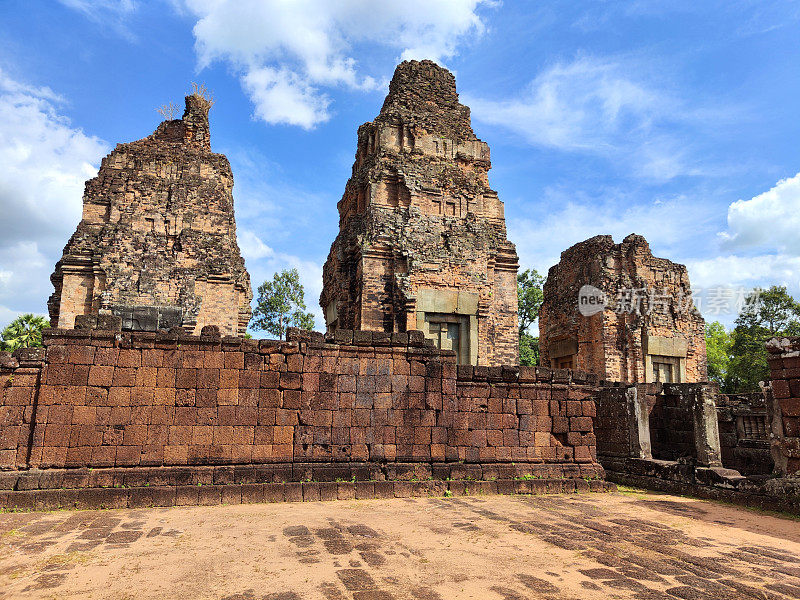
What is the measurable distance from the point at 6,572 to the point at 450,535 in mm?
4249

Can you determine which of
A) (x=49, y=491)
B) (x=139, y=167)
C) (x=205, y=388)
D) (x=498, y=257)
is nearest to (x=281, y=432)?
(x=205, y=388)

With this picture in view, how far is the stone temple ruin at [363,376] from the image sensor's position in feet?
25.1

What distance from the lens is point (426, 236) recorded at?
15.7m

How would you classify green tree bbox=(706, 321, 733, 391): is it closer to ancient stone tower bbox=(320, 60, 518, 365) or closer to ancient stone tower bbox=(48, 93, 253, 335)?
ancient stone tower bbox=(320, 60, 518, 365)

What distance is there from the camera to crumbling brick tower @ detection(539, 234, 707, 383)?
776 inches

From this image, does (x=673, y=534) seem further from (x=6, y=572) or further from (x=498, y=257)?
(x=498, y=257)

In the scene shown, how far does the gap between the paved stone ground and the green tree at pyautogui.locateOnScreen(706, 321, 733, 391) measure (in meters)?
34.5

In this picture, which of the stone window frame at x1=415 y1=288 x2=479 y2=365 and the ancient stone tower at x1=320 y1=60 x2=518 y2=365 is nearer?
the ancient stone tower at x1=320 y1=60 x2=518 y2=365

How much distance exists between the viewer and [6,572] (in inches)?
175

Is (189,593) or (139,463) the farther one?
(139,463)

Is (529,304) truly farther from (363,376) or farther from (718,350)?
(363,376)

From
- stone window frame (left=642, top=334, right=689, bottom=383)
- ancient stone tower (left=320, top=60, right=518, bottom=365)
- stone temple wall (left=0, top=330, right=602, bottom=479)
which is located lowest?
stone temple wall (left=0, top=330, right=602, bottom=479)

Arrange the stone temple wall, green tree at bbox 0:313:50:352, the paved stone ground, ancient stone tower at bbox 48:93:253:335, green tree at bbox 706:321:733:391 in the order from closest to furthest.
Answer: the paved stone ground
the stone temple wall
ancient stone tower at bbox 48:93:253:335
green tree at bbox 0:313:50:352
green tree at bbox 706:321:733:391

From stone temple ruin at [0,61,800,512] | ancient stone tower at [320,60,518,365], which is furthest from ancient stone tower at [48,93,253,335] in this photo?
ancient stone tower at [320,60,518,365]
